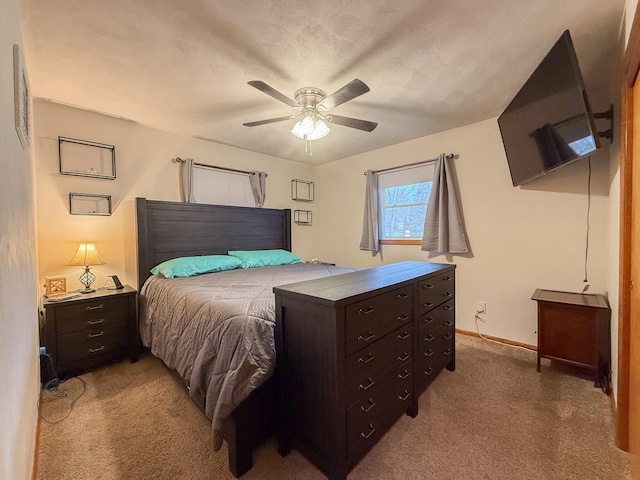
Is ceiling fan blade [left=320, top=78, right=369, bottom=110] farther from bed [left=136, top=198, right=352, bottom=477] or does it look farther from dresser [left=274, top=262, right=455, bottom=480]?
bed [left=136, top=198, right=352, bottom=477]

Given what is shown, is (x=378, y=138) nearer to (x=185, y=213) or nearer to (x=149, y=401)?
(x=185, y=213)

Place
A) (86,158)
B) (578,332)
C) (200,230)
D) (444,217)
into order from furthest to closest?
(200,230) → (444,217) → (86,158) → (578,332)

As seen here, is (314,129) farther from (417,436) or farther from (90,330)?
(90,330)

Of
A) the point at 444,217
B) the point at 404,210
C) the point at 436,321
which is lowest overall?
the point at 436,321

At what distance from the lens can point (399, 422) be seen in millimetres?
1743

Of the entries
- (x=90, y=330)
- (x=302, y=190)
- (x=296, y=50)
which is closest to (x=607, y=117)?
(x=296, y=50)

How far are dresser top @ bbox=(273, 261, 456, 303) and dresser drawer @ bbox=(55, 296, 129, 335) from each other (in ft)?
6.46

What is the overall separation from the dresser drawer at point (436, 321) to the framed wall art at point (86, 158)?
324 cm

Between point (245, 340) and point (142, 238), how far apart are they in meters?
2.14

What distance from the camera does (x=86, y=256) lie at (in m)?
2.45

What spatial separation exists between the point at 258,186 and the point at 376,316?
2.97m

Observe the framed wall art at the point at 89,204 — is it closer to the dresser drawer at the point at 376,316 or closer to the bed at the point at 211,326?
the bed at the point at 211,326

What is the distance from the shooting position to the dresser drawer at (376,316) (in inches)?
51.0

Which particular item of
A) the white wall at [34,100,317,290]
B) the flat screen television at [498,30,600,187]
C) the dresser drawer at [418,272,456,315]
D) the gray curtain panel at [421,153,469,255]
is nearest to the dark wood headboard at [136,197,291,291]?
the white wall at [34,100,317,290]
